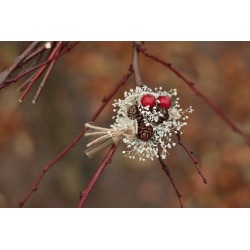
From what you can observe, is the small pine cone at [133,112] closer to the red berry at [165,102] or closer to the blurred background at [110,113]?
the red berry at [165,102]

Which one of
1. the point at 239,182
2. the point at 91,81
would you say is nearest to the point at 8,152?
the point at 91,81

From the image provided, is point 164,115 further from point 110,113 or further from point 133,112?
point 110,113

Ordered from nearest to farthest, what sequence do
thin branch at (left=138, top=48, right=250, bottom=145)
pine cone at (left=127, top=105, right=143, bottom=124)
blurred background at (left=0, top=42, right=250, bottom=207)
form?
thin branch at (left=138, top=48, right=250, bottom=145) < pine cone at (left=127, top=105, right=143, bottom=124) < blurred background at (left=0, top=42, right=250, bottom=207)

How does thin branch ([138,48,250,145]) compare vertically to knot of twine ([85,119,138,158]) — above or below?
above

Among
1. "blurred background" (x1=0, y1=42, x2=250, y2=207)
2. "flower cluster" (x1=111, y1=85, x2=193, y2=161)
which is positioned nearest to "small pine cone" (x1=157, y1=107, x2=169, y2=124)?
"flower cluster" (x1=111, y1=85, x2=193, y2=161)

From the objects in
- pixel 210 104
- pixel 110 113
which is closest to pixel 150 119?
pixel 210 104

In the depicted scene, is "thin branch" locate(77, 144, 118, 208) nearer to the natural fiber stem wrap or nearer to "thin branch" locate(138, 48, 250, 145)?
the natural fiber stem wrap
